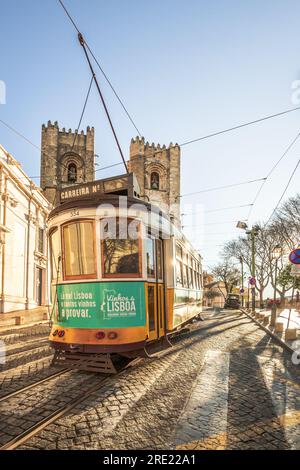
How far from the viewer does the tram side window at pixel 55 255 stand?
613 centimetres

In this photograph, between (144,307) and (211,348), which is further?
(211,348)

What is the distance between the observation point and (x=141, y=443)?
3.18 meters

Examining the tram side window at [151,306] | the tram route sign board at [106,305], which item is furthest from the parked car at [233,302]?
the tram route sign board at [106,305]

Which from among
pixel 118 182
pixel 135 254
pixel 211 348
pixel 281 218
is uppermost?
pixel 281 218

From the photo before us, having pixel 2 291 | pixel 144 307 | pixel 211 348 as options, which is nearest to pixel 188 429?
pixel 144 307

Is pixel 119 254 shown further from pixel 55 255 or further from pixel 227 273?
pixel 227 273

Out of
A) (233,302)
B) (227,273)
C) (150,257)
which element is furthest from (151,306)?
(227,273)

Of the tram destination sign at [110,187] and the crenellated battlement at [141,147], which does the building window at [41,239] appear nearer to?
the tram destination sign at [110,187]

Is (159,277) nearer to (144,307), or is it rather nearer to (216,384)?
(144,307)

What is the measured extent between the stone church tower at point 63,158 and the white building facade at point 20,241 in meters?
21.1

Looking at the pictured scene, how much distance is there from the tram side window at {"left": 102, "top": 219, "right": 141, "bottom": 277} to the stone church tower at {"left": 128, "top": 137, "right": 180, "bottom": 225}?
1597 inches
